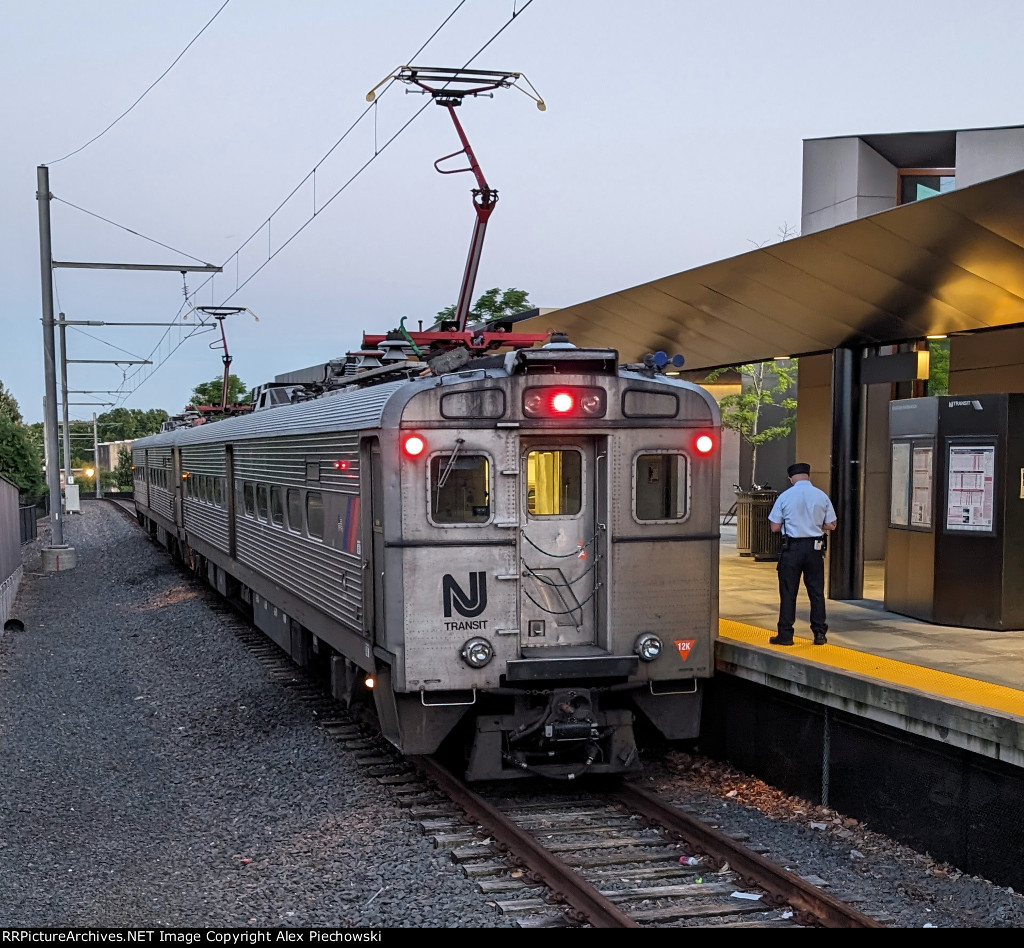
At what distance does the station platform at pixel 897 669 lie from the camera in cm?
646

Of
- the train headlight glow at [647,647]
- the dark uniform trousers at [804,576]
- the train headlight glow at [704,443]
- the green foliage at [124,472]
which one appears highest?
the train headlight glow at [704,443]

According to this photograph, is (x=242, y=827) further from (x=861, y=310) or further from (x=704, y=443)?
(x=861, y=310)

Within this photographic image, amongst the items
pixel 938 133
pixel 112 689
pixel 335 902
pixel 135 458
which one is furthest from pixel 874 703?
pixel 135 458

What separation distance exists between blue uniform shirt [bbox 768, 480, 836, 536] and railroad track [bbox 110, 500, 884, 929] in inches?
99.4

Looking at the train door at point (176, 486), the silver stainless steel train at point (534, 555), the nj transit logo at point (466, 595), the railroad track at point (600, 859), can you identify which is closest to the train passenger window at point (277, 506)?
the silver stainless steel train at point (534, 555)

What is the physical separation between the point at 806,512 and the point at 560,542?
2.28 metres

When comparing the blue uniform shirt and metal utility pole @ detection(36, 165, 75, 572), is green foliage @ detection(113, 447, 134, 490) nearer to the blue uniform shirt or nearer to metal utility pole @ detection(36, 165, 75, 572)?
metal utility pole @ detection(36, 165, 75, 572)

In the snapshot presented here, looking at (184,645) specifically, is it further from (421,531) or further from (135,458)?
(135,458)

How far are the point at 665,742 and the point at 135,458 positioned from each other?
2747cm

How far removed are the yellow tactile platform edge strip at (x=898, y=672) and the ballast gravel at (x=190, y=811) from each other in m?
3.06

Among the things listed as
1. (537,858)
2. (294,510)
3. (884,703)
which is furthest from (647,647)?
(294,510)

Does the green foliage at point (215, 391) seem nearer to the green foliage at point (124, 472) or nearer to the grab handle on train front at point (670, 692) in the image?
the green foliage at point (124, 472)

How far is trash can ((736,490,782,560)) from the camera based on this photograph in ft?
54.7

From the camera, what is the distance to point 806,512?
9.13 metres
